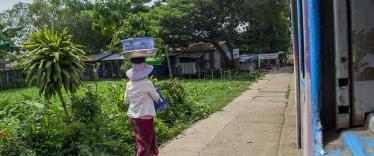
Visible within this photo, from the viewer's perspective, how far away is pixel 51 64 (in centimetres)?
563

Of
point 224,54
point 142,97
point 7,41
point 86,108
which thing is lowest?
point 86,108

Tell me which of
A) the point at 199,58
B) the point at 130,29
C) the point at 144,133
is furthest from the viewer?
the point at 199,58

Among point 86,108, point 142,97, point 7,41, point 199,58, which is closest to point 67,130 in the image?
point 86,108

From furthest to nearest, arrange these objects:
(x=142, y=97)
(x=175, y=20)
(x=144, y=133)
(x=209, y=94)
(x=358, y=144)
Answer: (x=175, y=20)
(x=209, y=94)
(x=144, y=133)
(x=142, y=97)
(x=358, y=144)

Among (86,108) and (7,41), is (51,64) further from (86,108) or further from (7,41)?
(7,41)

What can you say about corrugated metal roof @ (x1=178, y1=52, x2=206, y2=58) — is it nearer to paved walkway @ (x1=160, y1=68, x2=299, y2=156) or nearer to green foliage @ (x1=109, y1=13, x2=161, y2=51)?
paved walkway @ (x1=160, y1=68, x2=299, y2=156)

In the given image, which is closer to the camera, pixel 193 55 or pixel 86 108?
pixel 86 108

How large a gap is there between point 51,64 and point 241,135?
338cm

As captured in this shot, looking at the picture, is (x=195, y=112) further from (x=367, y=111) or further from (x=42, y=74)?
(x=367, y=111)

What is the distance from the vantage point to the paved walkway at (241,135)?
6.32 m

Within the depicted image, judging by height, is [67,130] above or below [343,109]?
below

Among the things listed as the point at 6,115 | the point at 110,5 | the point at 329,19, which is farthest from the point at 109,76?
the point at 329,19

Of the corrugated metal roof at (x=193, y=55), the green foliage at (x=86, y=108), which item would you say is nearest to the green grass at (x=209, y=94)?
the green foliage at (x=86, y=108)

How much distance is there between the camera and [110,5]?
31.8ft
